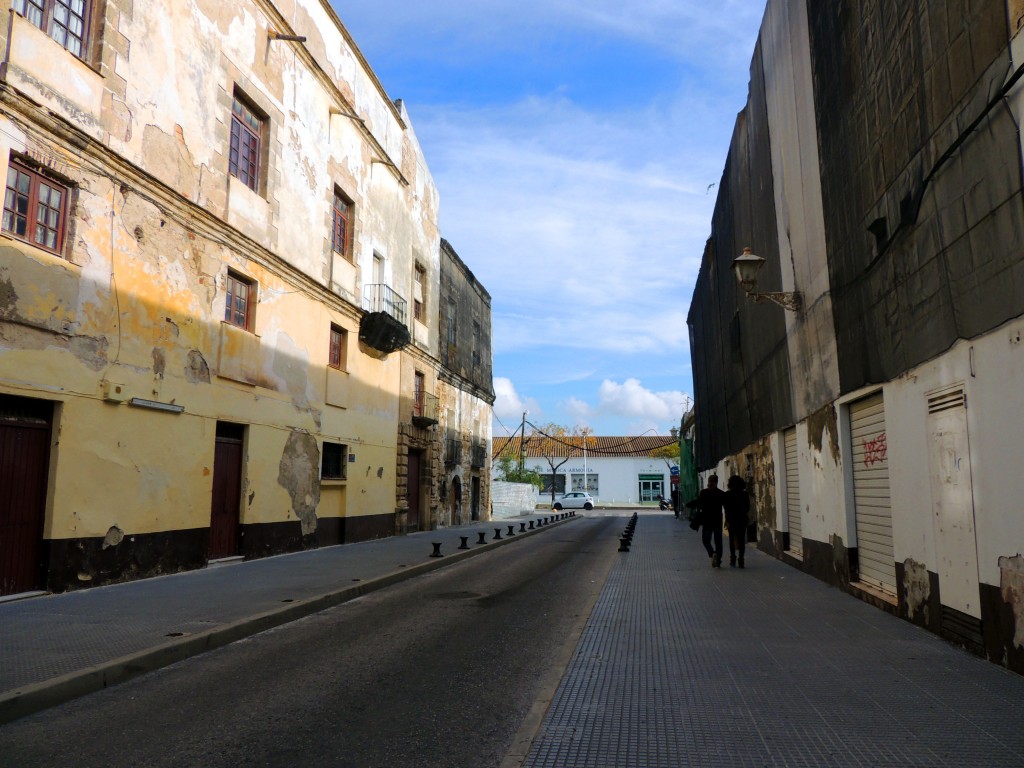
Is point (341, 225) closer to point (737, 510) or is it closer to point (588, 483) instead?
point (737, 510)

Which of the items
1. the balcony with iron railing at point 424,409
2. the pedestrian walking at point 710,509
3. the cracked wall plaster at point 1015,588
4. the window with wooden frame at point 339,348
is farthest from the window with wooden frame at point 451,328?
the cracked wall plaster at point 1015,588

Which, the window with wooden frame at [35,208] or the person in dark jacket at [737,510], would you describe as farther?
the person in dark jacket at [737,510]

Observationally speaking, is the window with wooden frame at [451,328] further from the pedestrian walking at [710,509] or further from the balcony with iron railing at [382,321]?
the pedestrian walking at [710,509]

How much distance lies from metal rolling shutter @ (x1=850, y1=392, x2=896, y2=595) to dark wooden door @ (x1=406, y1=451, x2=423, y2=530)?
15763 millimetres

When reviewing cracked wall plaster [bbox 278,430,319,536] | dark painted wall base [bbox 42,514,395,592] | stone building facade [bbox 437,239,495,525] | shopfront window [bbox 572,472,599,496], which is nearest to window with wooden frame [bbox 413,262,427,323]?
stone building facade [bbox 437,239,495,525]

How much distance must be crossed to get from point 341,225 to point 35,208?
32.3ft

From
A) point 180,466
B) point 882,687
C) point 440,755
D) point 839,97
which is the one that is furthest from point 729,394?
point 440,755

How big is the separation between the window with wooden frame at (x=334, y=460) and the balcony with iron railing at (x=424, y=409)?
15.8 ft

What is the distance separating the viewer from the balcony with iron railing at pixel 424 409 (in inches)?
909

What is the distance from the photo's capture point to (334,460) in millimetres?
17891

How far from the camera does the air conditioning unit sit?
10.1 metres

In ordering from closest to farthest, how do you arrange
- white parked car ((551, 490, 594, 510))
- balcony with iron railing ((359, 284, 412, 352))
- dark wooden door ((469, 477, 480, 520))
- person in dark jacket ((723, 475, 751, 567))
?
person in dark jacket ((723, 475, 751, 567)) → balcony with iron railing ((359, 284, 412, 352)) → dark wooden door ((469, 477, 480, 520)) → white parked car ((551, 490, 594, 510))

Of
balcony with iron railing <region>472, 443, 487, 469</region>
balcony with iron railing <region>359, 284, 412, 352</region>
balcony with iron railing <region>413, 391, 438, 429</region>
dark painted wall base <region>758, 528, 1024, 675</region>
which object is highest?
balcony with iron railing <region>359, 284, 412, 352</region>

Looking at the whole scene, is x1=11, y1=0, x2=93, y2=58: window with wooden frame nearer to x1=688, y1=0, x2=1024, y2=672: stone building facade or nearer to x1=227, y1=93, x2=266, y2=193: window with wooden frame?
x1=227, y1=93, x2=266, y2=193: window with wooden frame
